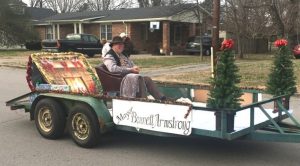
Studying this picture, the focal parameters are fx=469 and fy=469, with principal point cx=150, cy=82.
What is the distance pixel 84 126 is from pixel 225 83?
7.18 feet

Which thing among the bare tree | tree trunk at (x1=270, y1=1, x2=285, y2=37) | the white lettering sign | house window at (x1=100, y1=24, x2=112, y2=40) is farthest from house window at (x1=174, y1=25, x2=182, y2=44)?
the white lettering sign

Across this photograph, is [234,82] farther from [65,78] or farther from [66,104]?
[65,78]

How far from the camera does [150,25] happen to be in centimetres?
3600

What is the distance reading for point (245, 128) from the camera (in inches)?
219

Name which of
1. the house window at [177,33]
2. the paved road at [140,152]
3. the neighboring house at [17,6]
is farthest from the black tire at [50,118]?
the neighboring house at [17,6]

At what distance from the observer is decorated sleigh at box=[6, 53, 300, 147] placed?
215 inches

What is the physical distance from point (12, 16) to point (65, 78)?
37979 millimetres

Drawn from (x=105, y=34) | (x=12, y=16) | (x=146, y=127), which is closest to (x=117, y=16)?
(x=105, y=34)

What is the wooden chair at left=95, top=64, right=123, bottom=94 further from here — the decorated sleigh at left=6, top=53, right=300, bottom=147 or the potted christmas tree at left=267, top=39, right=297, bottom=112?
the potted christmas tree at left=267, top=39, right=297, bottom=112

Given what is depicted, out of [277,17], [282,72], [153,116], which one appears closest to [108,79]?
[153,116]

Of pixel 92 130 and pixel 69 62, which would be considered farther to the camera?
pixel 69 62

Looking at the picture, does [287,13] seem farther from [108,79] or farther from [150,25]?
[108,79]

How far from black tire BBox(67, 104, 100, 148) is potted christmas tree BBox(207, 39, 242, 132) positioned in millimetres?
1693

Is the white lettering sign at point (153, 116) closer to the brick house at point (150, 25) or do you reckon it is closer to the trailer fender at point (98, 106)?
the trailer fender at point (98, 106)
